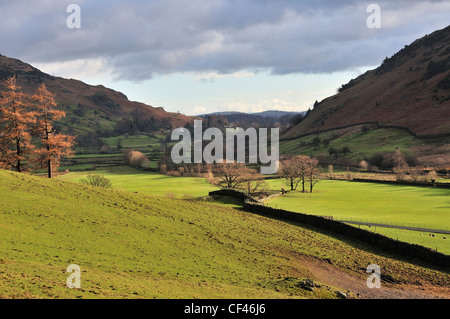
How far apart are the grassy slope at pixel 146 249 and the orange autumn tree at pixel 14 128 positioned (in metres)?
7.53

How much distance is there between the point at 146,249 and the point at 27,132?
28.8 meters

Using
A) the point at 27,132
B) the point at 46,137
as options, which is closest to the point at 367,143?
the point at 46,137

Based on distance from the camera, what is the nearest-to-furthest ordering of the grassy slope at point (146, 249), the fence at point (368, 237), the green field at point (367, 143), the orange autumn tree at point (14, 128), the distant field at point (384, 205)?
1. the grassy slope at point (146, 249)
2. the fence at point (368, 237)
3. the orange autumn tree at point (14, 128)
4. the distant field at point (384, 205)
5. the green field at point (367, 143)

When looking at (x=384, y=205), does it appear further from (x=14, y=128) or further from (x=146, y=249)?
(x=14, y=128)

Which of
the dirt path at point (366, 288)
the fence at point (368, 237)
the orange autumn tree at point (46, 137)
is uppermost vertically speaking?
the orange autumn tree at point (46, 137)

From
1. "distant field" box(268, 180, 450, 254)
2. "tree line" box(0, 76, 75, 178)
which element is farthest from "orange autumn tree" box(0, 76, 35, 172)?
"distant field" box(268, 180, 450, 254)

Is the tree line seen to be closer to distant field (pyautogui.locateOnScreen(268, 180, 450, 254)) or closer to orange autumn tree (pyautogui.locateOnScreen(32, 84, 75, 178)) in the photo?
orange autumn tree (pyautogui.locateOnScreen(32, 84, 75, 178))

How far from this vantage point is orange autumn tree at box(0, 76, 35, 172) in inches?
1767

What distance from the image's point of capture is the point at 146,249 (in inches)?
1110

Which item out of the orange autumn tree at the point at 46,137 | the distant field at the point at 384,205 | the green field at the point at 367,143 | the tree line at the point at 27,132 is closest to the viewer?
the tree line at the point at 27,132

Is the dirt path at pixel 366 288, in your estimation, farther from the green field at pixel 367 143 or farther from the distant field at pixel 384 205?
the green field at pixel 367 143

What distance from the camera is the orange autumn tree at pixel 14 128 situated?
44875mm

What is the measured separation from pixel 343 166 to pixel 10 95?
120 m

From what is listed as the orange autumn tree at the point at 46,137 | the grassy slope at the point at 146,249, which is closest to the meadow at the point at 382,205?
the grassy slope at the point at 146,249
